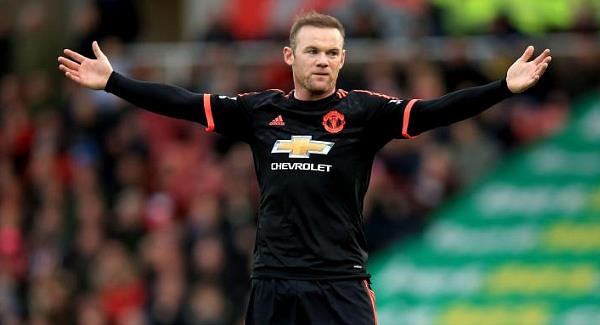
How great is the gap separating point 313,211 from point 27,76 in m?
12.1

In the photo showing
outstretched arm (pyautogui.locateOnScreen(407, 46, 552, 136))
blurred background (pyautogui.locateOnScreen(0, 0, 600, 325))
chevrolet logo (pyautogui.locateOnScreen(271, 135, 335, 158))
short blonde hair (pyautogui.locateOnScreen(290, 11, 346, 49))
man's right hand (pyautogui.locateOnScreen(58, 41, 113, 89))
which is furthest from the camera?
blurred background (pyautogui.locateOnScreen(0, 0, 600, 325))

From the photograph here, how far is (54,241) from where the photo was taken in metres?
16.8

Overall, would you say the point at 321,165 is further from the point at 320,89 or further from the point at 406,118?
the point at 406,118

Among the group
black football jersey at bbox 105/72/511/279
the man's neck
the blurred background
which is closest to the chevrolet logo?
black football jersey at bbox 105/72/511/279

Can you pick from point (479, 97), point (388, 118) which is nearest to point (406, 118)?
point (388, 118)

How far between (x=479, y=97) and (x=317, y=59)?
860 mm

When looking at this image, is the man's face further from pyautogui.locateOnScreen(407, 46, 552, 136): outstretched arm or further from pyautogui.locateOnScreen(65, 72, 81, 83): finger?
pyautogui.locateOnScreen(65, 72, 81, 83): finger

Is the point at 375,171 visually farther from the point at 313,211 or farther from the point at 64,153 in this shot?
the point at 313,211

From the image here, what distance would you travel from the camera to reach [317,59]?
25.9 feet

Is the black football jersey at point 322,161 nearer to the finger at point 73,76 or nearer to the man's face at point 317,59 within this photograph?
the man's face at point 317,59

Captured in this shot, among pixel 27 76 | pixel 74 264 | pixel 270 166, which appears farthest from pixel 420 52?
pixel 270 166

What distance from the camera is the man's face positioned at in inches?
311

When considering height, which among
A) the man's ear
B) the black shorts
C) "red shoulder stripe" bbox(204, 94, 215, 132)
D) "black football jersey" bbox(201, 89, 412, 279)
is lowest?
the black shorts

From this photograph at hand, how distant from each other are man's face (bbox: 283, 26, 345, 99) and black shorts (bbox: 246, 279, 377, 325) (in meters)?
1.00
